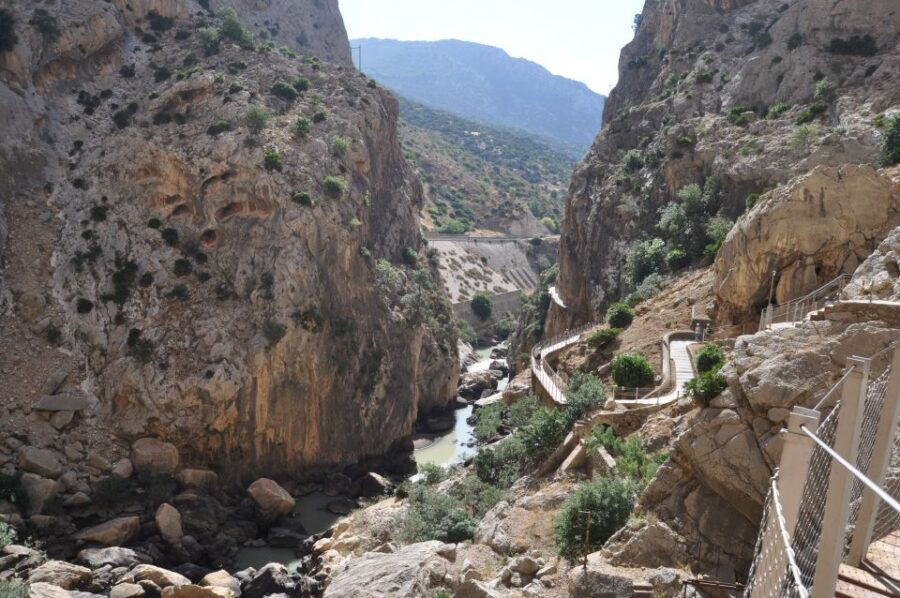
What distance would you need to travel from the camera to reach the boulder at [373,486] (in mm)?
40656

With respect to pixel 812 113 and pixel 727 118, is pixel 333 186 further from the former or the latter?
pixel 812 113

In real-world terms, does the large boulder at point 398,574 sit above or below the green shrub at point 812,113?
below

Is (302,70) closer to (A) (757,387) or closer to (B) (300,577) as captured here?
(B) (300,577)

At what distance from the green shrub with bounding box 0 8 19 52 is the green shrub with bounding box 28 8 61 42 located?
66.1 inches

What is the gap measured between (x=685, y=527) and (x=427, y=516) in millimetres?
10909

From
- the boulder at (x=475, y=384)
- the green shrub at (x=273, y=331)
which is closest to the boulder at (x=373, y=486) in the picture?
the green shrub at (x=273, y=331)

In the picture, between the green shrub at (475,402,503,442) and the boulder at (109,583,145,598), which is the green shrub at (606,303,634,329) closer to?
the green shrub at (475,402,503,442)

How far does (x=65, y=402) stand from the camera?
36469 millimetres

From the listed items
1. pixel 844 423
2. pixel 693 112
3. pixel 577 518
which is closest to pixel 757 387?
pixel 577 518

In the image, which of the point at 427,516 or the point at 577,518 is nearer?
the point at 577,518

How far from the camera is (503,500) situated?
73.7 ft

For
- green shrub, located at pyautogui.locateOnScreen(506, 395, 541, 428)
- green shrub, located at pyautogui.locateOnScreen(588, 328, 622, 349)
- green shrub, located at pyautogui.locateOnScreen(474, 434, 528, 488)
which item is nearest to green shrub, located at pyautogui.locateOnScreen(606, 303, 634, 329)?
green shrub, located at pyautogui.locateOnScreen(588, 328, 622, 349)

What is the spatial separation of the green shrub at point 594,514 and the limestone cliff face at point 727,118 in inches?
1078

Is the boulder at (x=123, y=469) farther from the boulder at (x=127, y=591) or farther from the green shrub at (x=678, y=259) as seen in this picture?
the green shrub at (x=678, y=259)
